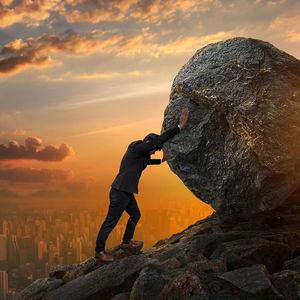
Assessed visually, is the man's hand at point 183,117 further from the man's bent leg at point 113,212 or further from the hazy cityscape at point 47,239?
the hazy cityscape at point 47,239

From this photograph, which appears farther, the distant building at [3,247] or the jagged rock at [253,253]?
the distant building at [3,247]

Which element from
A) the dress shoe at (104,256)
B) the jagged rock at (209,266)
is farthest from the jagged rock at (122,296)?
the dress shoe at (104,256)

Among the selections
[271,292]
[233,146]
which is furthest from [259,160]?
[271,292]

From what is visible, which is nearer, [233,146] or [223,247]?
[223,247]

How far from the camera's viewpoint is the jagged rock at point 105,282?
11.1 metres

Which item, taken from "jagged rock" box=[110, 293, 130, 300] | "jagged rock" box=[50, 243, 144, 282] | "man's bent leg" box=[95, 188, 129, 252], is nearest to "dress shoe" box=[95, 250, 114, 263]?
"jagged rock" box=[50, 243, 144, 282]

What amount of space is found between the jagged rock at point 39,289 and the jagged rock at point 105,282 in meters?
0.44

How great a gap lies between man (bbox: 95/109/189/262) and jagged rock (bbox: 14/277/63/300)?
127 centimetres

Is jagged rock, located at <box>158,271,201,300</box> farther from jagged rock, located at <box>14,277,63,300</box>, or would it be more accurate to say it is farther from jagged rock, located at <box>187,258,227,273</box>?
jagged rock, located at <box>14,277,63,300</box>

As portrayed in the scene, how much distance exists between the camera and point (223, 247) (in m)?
11.9

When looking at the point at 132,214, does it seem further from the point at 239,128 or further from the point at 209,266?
the point at 239,128

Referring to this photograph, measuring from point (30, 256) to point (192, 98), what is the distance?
116 meters

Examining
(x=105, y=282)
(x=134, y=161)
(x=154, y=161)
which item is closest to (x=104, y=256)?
(x=105, y=282)

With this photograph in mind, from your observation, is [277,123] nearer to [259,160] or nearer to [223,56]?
[259,160]
